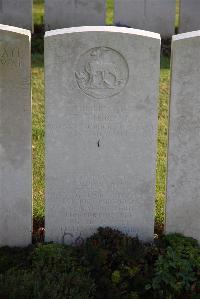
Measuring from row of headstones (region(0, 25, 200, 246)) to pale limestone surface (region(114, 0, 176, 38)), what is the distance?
281 inches

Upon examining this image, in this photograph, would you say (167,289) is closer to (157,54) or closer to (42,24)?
(157,54)

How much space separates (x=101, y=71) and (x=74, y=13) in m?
7.53

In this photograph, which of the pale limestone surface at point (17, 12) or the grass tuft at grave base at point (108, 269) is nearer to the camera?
the grass tuft at grave base at point (108, 269)

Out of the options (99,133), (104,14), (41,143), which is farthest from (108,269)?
(104,14)

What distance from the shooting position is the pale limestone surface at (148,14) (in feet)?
41.3

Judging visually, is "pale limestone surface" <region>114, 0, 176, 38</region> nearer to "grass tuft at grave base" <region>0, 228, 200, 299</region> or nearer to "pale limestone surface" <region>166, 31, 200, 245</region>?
"pale limestone surface" <region>166, 31, 200, 245</region>

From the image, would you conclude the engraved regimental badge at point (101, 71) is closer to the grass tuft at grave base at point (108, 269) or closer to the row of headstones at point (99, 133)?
the row of headstones at point (99, 133)

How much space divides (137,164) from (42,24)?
7.67 m

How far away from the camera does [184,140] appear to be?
5.87m

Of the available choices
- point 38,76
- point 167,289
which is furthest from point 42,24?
point 167,289

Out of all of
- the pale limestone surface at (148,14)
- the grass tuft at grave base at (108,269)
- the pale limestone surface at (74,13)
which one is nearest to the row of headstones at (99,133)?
the grass tuft at grave base at (108,269)

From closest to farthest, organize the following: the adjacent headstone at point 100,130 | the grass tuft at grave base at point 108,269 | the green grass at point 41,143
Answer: the grass tuft at grave base at point 108,269, the adjacent headstone at point 100,130, the green grass at point 41,143

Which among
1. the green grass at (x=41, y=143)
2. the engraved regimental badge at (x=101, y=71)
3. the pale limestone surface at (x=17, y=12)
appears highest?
the pale limestone surface at (x=17, y=12)

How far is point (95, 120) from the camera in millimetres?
5766
